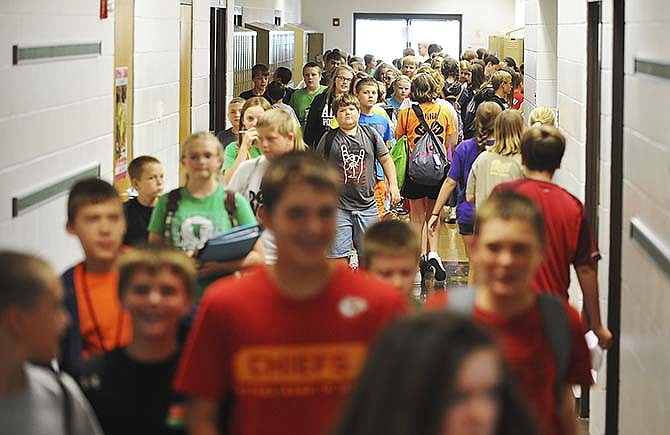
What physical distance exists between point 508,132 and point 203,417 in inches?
207

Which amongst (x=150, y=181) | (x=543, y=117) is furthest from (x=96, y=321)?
(x=543, y=117)

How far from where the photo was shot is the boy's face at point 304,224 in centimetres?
354

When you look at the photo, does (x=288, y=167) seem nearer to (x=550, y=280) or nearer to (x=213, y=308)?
(x=213, y=308)

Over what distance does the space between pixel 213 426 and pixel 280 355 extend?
0.87 ft

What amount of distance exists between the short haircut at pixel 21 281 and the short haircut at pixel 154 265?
56 cm

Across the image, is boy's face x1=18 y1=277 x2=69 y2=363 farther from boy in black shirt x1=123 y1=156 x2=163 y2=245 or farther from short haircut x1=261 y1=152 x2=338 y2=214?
boy in black shirt x1=123 y1=156 x2=163 y2=245

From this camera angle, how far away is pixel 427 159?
40.0 feet

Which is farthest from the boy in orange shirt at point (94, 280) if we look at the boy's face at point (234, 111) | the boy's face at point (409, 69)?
the boy's face at point (409, 69)

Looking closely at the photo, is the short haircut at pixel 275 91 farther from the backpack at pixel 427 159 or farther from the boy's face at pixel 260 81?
the backpack at pixel 427 159

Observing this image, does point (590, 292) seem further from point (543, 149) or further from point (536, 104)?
point (536, 104)

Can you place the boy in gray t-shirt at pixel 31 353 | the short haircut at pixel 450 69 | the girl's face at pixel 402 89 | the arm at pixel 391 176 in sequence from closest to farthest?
the boy in gray t-shirt at pixel 31 353 → the arm at pixel 391 176 → the girl's face at pixel 402 89 → the short haircut at pixel 450 69

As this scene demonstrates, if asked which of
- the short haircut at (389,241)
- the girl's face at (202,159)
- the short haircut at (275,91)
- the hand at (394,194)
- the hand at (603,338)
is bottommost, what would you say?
the hand at (603,338)

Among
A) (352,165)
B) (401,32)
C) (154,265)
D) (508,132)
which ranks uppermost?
(401,32)

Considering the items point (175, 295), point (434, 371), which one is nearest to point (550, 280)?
point (175, 295)
